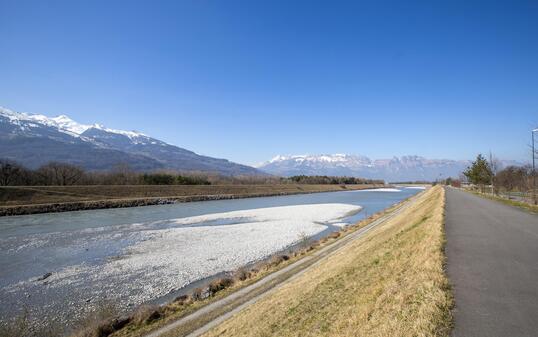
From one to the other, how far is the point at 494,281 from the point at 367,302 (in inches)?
139

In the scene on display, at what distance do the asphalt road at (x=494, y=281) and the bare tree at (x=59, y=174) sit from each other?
332ft

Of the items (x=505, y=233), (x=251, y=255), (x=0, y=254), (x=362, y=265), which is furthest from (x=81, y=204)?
(x=505, y=233)

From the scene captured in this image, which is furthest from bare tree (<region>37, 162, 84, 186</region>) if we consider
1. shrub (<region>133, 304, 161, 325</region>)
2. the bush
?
shrub (<region>133, 304, 161, 325</region>)

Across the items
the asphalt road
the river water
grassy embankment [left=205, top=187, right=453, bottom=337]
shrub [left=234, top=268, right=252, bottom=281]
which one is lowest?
the river water

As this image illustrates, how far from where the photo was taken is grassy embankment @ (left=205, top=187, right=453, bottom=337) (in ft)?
20.5

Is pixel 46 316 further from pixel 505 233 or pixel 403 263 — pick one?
pixel 505 233

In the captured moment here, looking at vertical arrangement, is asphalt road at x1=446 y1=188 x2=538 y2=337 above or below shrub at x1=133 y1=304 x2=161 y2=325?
above

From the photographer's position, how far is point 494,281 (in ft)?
25.8

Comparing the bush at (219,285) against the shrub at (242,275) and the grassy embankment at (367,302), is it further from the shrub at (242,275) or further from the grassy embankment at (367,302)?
the grassy embankment at (367,302)

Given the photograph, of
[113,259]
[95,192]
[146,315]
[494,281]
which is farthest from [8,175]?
[494,281]

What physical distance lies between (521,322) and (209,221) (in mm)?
35698

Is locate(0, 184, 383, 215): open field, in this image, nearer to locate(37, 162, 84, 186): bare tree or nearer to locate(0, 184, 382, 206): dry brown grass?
locate(0, 184, 382, 206): dry brown grass

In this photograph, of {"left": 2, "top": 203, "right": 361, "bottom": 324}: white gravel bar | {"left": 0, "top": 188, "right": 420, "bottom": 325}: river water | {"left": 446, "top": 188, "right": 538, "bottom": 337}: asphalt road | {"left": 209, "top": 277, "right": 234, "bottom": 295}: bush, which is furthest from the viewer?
{"left": 2, "top": 203, "right": 361, "bottom": 324}: white gravel bar

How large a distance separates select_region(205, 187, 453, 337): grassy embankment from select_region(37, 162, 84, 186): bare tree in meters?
97.0
